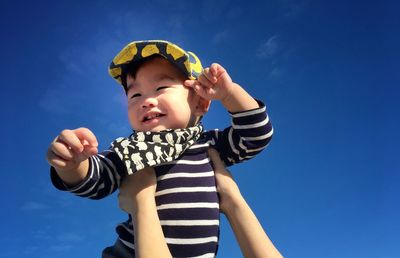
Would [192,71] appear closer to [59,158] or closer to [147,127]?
[147,127]

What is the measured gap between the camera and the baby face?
2.91 m

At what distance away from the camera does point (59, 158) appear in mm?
2189

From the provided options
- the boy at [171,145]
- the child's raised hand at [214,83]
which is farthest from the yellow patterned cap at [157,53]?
the child's raised hand at [214,83]

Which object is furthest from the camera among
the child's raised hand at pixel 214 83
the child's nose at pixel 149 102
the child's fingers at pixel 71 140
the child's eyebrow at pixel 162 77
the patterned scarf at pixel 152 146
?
the child's eyebrow at pixel 162 77

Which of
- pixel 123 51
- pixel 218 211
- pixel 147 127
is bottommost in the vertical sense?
pixel 218 211

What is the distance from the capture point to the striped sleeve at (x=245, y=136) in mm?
2832

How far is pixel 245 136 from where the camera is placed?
286 cm

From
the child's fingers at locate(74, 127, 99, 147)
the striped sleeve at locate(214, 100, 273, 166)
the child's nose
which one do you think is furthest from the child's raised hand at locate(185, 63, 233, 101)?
the child's fingers at locate(74, 127, 99, 147)

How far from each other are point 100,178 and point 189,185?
58cm

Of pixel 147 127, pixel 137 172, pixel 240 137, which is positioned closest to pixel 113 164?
pixel 137 172

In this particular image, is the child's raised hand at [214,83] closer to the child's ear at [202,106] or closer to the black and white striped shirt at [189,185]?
the black and white striped shirt at [189,185]

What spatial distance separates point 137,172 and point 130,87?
2.58 ft

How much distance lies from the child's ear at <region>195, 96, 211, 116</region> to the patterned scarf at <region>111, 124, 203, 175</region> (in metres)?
0.25

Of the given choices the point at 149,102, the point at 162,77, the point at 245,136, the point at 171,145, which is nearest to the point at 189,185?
the point at 171,145
